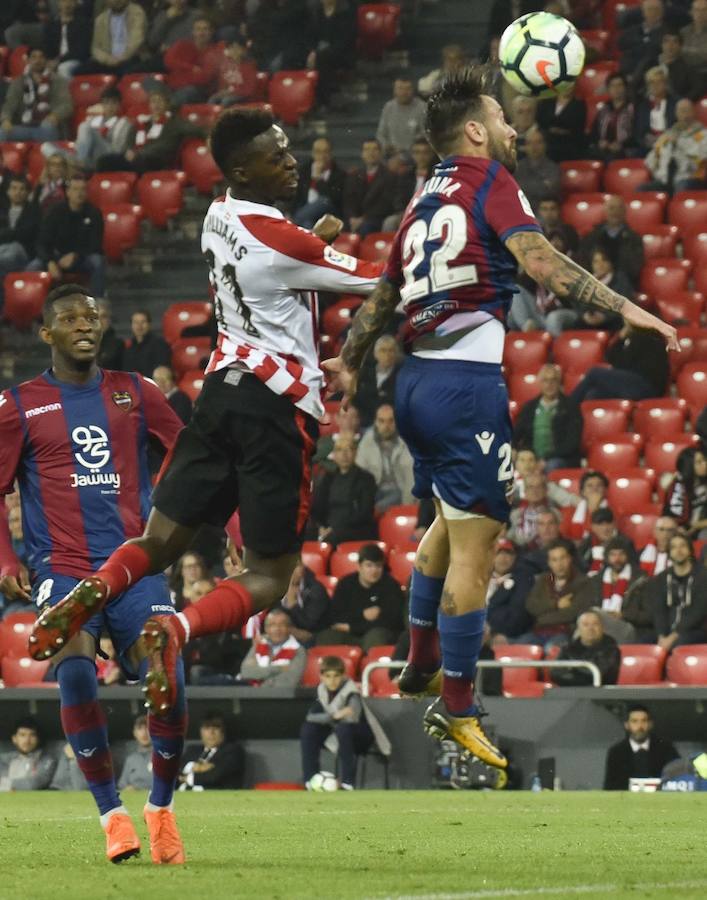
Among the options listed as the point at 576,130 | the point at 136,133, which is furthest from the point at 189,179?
the point at 576,130

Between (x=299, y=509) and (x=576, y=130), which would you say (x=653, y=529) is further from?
(x=299, y=509)

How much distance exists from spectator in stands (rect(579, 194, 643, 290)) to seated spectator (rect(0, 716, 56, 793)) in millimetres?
6371

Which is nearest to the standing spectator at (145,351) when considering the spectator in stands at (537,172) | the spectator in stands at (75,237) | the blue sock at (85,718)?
the spectator in stands at (75,237)

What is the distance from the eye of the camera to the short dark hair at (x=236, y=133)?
6.84 meters

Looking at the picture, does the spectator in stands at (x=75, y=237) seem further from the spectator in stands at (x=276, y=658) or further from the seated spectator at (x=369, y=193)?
the spectator in stands at (x=276, y=658)

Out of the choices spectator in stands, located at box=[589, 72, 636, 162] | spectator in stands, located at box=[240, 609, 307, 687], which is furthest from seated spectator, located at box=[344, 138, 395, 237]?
spectator in stands, located at box=[240, 609, 307, 687]

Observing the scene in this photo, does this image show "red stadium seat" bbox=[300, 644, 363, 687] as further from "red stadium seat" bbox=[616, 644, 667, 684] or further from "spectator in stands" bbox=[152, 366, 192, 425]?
"spectator in stands" bbox=[152, 366, 192, 425]

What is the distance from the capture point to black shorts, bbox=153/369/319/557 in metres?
6.72

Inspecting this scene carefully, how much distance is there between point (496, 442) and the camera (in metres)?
6.89

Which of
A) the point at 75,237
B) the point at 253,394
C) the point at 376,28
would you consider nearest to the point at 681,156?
the point at 376,28

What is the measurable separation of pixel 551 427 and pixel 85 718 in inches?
375

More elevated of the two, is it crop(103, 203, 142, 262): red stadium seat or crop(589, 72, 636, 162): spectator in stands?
crop(589, 72, 636, 162): spectator in stands

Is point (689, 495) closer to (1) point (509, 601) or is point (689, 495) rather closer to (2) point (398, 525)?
(1) point (509, 601)

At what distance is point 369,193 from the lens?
1889cm
